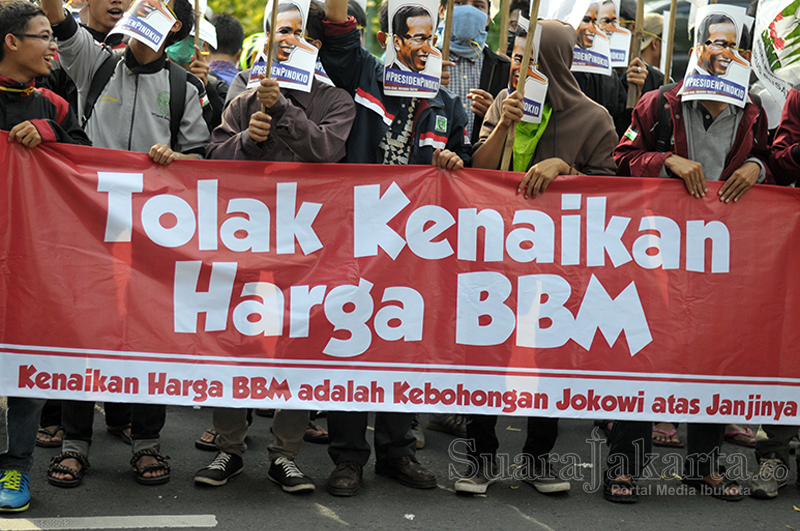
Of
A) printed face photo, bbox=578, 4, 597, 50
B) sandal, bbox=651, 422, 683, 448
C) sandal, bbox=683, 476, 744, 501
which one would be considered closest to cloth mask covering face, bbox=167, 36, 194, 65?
printed face photo, bbox=578, 4, 597, 50

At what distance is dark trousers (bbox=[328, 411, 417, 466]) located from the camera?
4227mm

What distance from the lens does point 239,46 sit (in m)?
7.14

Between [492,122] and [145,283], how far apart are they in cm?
191

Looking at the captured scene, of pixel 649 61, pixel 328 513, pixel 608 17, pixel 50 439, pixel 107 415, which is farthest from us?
pixel 649 61

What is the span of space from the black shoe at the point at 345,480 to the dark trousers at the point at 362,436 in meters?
0.03

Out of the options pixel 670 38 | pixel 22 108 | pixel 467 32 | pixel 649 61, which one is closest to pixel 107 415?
pixel 22 108

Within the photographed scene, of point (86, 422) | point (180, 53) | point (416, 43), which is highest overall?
point (180, 53)

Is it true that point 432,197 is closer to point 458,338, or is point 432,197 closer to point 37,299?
point 458,338

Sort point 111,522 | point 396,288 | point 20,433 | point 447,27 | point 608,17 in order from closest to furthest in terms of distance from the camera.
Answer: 1. point 111,522
2. point 20,433
3. point 396,288
4. point 447,27
5. point 608,17

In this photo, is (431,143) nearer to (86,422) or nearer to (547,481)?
(547,481)

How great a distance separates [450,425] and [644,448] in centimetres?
138

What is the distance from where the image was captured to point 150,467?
167 inches

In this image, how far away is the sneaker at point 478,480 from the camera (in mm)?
4242

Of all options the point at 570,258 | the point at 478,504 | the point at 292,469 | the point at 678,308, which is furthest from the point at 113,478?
the point at 678,308
